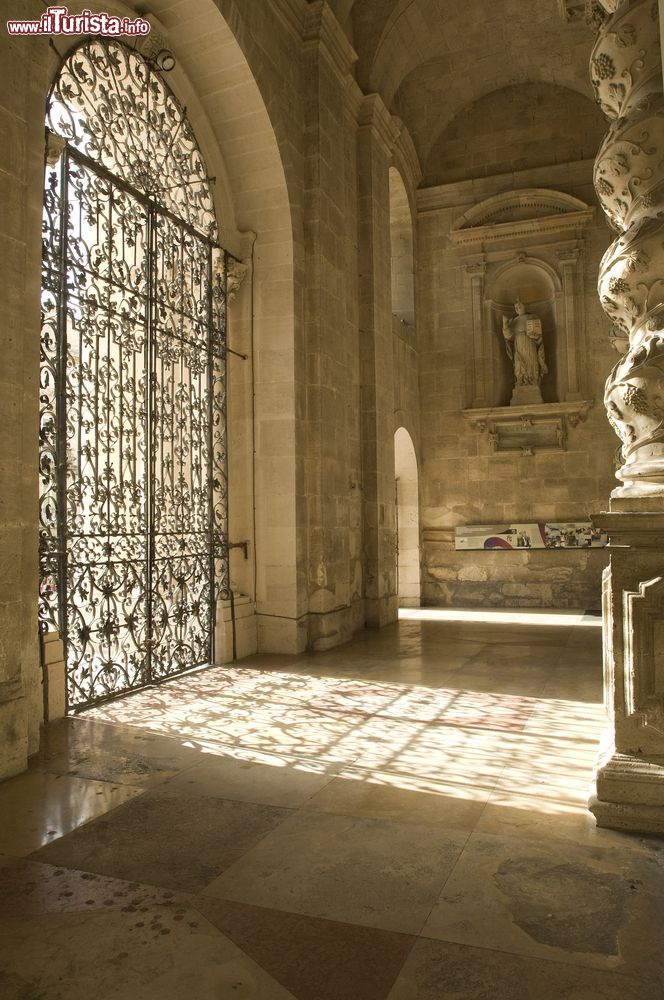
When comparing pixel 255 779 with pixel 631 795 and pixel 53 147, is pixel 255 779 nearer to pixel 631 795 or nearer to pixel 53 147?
pixel 631 795

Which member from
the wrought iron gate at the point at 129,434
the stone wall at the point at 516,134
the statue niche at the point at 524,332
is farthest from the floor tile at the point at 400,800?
the stone wall at the point at 516,134

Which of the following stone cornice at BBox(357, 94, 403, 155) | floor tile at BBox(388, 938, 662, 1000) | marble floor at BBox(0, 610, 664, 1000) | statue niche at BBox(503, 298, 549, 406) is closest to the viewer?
floor tile at BBox(388, 938, 662, 1000)

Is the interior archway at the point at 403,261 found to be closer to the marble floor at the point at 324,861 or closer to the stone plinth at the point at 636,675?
the marble floor at the point at 324,861

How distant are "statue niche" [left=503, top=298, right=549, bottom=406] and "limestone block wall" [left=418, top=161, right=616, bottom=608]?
0.55 meters

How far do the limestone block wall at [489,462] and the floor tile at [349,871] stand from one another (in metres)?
9.09

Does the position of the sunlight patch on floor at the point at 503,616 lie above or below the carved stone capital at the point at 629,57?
below

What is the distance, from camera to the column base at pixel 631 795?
2834mm

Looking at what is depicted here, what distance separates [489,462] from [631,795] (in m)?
9.37

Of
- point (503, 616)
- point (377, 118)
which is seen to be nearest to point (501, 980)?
point (503, 616)

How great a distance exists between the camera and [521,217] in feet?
39.0

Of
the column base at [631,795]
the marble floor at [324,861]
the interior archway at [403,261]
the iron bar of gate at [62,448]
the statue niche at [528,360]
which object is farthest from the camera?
the interior archway at [403,261]

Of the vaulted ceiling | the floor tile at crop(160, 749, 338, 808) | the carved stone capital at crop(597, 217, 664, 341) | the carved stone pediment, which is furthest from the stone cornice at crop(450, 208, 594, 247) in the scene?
the floor tile at crop(160, 749, 338, 808)

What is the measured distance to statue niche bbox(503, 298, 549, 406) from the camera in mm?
11750

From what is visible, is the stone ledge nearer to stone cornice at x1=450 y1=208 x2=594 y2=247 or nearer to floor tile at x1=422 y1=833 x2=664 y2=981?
stone cornice at x1=450 y1=208 x2=594 y2=247
